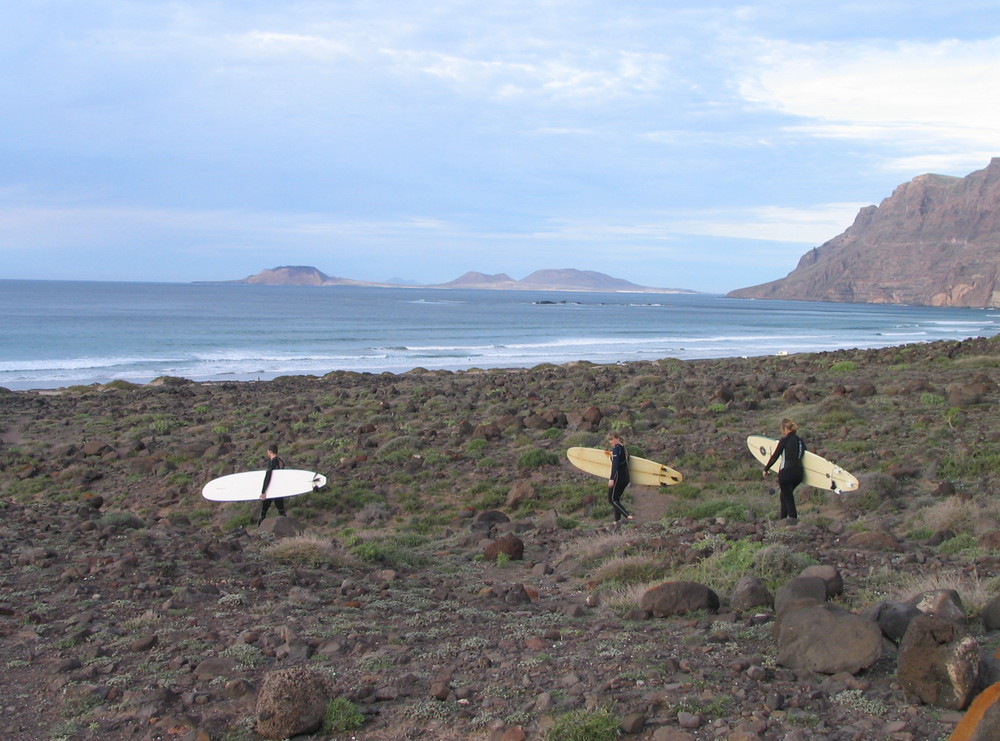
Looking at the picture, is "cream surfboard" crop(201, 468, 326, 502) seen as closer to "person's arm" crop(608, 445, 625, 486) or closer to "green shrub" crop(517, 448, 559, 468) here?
"green shrub" crop(517, 448, 559, 468)

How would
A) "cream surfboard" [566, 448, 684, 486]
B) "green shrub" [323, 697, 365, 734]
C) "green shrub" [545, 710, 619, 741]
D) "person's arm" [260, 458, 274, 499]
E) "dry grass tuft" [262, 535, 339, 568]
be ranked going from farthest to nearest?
"cream surfboard" [566, 448, 684, 486], "person's arm" [260, 458, 274, 499], "dry grass tuft" [262, 535, 339, 568], "green shrub" [323, 697, 365, 734], "green shrub" [545, 710, 619, 741]

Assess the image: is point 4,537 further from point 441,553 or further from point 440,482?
point 440,482

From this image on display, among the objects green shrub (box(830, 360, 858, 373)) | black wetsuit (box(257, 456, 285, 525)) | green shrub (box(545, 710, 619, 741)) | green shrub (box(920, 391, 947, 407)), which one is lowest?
black wetsuit (box(257, 456, 285, 525))

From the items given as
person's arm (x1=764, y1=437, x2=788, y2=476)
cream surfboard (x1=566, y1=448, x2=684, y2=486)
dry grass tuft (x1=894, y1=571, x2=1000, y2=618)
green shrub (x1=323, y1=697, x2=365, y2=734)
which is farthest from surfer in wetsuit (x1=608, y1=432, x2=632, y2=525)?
green shrub (x1=323, y1=697, x2=365, y2=734)

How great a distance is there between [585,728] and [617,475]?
7.09 m

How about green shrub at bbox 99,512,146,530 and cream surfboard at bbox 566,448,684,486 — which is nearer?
green shrub at bbox 99,512,146,530

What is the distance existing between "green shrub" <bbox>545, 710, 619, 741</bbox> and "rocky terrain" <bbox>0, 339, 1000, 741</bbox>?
0.01m

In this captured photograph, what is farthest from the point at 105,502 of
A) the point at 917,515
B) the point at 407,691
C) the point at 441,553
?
the point at 917,515

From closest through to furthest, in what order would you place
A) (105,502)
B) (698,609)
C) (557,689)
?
1. (557,689)
2. (698,609)
3. (105,502)

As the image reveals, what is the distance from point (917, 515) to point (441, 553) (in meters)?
5.71

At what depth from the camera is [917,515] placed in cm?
987

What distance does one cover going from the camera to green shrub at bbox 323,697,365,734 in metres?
5.00

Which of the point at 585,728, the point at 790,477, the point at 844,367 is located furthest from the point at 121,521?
the point at 844,367

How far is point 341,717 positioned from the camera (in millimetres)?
5031
